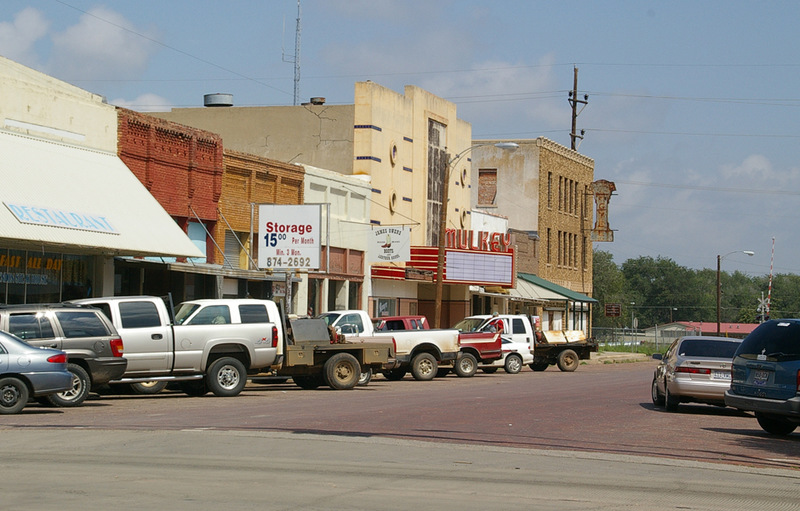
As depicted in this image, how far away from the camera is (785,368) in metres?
15.8

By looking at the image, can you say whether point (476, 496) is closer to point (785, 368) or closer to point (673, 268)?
point (785, 368)

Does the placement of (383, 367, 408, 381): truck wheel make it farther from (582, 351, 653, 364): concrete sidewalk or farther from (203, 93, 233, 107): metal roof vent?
(582, 351, 653, 364): concrete sidewalk

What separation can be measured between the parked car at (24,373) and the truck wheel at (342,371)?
842 cm

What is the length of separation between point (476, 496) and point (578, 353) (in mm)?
31705

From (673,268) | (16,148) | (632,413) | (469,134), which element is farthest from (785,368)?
(673,268)

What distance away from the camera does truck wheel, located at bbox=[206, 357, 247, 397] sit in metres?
22.3

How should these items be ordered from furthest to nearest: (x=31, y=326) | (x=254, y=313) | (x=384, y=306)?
(x=384, y=306)
(x=254, y=313)
(x=31, y=326)

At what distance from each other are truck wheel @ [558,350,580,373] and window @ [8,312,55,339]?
24.8 m

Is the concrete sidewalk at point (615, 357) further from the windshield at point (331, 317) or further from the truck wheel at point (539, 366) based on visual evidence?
the windshield at point (331, 317)

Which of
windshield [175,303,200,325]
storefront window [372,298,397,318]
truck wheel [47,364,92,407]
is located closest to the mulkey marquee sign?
windshield [175,303,200,325]

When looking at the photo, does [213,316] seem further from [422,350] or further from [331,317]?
[422,350]

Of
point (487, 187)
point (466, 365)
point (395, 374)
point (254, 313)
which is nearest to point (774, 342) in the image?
point (254, 313)

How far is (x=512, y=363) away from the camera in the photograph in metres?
37.6

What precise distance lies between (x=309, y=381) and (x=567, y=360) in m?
16.8
